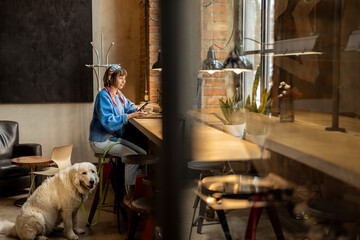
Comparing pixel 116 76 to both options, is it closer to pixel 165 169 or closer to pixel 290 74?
pixel 290 74

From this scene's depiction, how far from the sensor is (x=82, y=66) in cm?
613

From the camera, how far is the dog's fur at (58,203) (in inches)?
146

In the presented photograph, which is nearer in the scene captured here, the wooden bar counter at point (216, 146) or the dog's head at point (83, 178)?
the wooden bar counter at point (216, 146)

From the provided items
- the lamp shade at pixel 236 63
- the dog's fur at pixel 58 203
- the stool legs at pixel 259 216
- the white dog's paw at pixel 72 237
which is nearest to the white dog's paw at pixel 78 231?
the dog's fur at pixel 58 203

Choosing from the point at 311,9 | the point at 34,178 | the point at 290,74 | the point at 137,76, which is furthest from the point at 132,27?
the point at 290,74

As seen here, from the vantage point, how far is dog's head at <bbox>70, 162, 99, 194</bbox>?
12.4 ft

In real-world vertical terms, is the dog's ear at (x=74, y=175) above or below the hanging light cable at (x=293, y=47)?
below

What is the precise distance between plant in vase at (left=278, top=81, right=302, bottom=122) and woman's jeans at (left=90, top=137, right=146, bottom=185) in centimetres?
312

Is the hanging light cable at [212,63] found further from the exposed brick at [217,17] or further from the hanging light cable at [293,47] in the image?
the hanging light cable at [293,47]

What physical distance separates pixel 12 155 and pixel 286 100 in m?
4.77

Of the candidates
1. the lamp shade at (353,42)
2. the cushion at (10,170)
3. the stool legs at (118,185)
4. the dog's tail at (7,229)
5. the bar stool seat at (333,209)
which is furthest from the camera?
the cushion at (10,170)

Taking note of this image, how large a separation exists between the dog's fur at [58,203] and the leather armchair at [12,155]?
1.25m

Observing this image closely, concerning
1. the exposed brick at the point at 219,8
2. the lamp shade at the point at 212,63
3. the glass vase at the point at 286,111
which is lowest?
the glass vase at the point at 286,111

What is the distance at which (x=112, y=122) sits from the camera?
4328 mm
